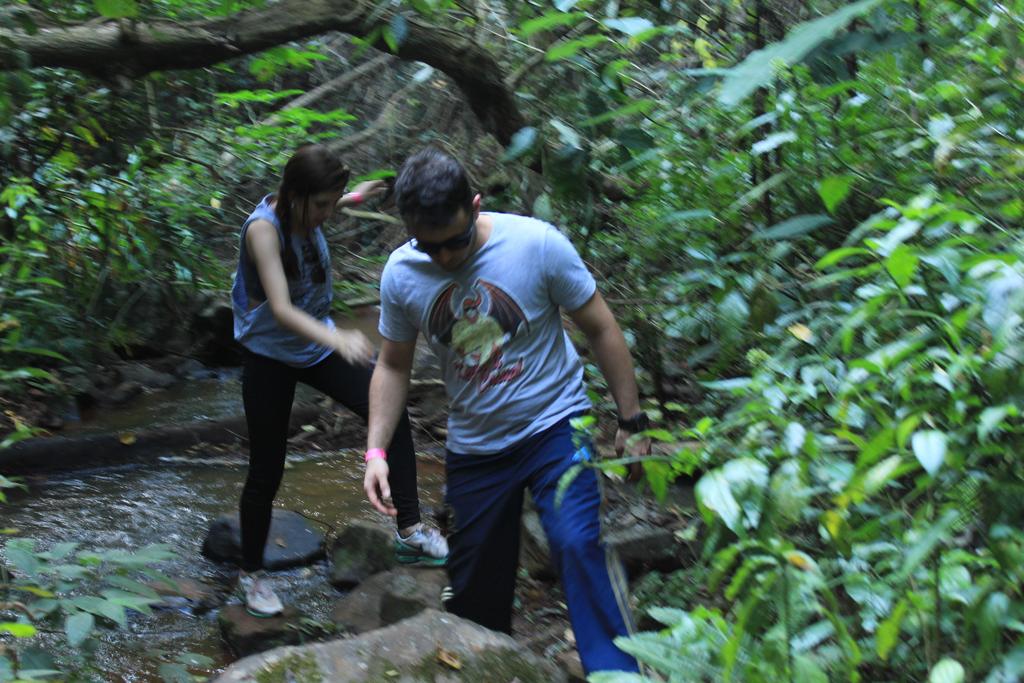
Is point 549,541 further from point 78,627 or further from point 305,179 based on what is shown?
point 305,179

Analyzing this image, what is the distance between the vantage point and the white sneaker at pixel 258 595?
170 inches

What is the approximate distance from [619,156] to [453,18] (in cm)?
149

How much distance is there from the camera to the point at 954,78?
3475 mm

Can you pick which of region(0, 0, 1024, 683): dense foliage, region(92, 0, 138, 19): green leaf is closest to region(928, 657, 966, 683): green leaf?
region(0, 0, 1024, 683): dense foliage

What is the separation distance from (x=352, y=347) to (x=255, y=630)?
1.22m

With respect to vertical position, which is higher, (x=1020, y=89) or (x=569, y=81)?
(x=1020, y=89)

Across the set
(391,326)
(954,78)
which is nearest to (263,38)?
(391,326)

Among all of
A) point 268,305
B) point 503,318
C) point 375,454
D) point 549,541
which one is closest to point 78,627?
point 375,454

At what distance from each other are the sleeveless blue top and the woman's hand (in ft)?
0.44

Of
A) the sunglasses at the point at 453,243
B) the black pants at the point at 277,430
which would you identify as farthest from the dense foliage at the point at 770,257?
the black pants at the point at 277,430

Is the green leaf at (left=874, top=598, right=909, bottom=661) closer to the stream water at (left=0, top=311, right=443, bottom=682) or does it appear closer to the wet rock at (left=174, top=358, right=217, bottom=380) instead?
the stream water at (left=0, top=311, right=443, bottom=682)

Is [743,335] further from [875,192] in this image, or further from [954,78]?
[954,78]

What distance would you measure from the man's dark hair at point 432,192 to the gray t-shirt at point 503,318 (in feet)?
0.80

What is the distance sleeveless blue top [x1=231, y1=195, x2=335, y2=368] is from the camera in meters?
4.17
